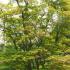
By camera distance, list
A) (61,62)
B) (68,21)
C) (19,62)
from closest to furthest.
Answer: (61,62), (19,62), (68,21)

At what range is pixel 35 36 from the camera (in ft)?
49.1

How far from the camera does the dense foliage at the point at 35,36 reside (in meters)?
14.8

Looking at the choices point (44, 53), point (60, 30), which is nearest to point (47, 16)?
point (60, 30)

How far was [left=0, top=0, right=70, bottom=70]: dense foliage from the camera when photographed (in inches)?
583

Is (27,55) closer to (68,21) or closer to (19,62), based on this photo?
(19,62)

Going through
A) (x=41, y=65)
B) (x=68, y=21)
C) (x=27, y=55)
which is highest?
(x=68, y=21)

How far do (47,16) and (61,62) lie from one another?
124 inches

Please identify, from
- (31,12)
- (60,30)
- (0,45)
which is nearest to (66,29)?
(60,30)

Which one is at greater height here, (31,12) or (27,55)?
(31,12)

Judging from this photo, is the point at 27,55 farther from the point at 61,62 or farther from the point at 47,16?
the point at 47,16

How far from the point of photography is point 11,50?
15.9m

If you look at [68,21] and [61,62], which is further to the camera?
[68,21]

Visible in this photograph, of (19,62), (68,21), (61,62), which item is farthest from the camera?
(68,21)

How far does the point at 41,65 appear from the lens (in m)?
16.3
